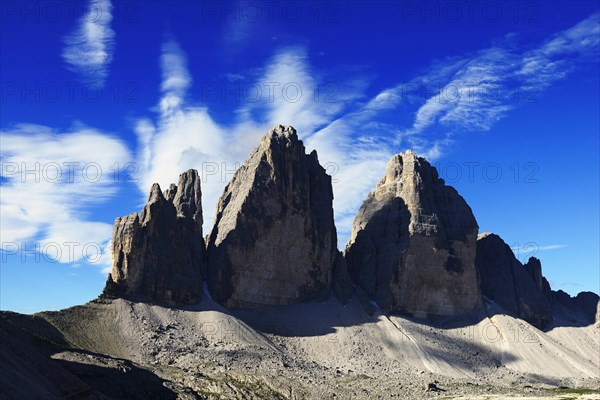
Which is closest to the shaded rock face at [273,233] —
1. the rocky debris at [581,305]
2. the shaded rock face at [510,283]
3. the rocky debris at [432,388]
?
the rocky debris at [432,388]

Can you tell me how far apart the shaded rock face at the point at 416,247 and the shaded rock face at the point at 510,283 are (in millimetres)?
13542

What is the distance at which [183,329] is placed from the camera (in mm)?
117812

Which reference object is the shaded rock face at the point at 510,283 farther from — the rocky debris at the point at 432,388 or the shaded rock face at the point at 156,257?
the shaded rock face at the point at 156,257

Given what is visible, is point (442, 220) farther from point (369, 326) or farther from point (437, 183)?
point (369, 326)

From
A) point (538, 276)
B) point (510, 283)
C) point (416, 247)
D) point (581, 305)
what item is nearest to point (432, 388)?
point (416, 247)

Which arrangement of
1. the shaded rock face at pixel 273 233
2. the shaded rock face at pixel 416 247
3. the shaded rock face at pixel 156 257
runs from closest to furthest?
1. the shaded rock face at pixel 156 257
2. the shaded rock face at pixel 273 233
3. the shaded rock face at pixel 416 247

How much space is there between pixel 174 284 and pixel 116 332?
53.6ft

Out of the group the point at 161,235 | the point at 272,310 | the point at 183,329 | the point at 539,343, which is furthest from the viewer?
the point at 539,343

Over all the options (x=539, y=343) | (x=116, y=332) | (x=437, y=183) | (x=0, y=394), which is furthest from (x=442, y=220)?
(x=0, y=394)

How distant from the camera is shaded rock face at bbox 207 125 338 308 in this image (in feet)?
441

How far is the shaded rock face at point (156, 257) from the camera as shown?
121m

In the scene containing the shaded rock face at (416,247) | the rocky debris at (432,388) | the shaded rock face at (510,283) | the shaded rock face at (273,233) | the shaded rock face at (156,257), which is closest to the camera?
the rocky debris at (432,388)

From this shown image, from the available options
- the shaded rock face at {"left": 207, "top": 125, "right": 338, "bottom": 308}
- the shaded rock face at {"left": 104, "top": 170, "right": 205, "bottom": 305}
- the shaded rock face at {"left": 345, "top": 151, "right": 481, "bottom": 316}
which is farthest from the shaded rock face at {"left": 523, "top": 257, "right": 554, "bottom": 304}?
the shaded rock face at {"left": 104, "top": 170, "right": 205, "bottom": 305}

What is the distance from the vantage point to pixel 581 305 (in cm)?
19025
